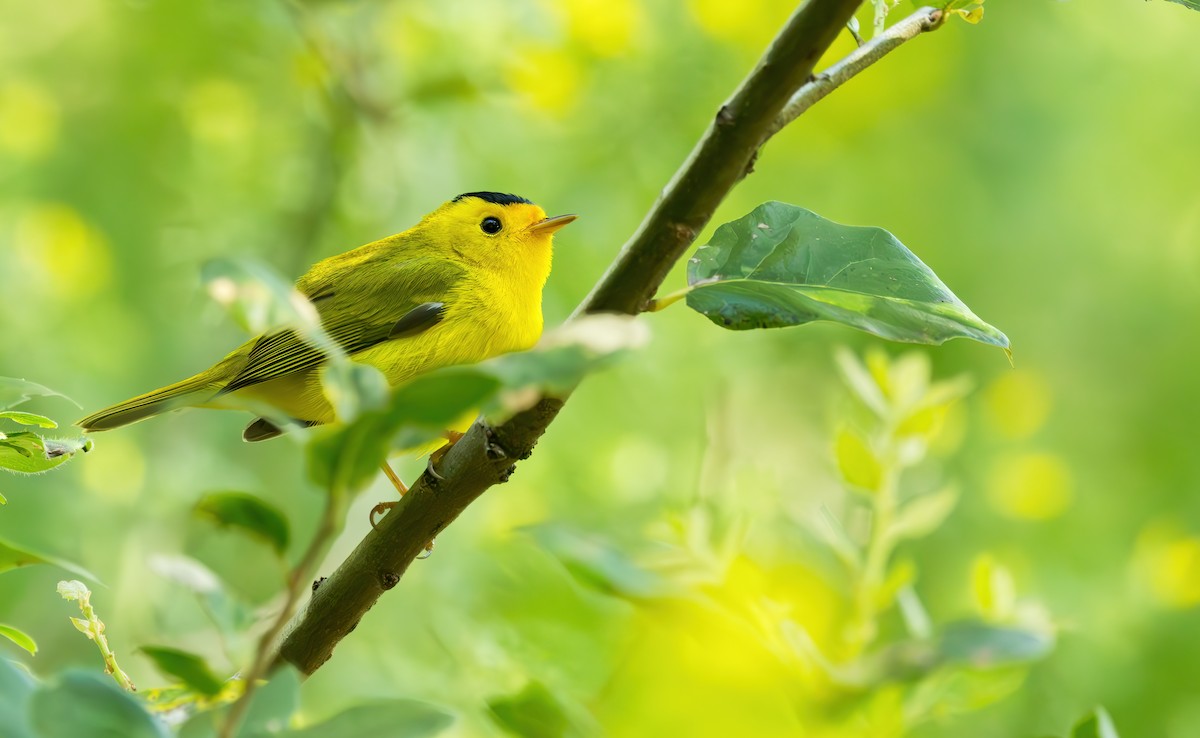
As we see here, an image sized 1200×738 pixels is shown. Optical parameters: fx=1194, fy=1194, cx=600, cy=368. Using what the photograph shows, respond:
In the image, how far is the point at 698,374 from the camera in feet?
10.8

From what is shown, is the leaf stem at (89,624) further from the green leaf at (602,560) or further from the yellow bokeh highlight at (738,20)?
the yellow bokeh highlight at (738,20)

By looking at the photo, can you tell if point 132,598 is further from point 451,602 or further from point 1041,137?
point 1041,137

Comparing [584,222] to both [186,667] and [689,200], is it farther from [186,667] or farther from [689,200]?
[186,667]

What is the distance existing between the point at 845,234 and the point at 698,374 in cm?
239

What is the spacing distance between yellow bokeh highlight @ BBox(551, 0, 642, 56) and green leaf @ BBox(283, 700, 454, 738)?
3.01 m

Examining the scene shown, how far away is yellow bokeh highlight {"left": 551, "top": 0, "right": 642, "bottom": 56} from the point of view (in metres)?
3.42

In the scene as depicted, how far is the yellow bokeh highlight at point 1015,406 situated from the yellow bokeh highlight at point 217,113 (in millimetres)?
2457

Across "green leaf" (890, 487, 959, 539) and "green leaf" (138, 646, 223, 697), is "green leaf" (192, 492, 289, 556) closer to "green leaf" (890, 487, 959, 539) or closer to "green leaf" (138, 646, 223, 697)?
"green leaf" (138, 646, 223, 697)

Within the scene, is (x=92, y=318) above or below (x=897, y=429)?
below

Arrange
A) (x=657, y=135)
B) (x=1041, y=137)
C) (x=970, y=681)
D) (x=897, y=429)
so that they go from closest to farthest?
1. (x=970, y=681)
2. (x=897, y=429)
3. (x=657, y=135)
4. (x=1041, y=137)

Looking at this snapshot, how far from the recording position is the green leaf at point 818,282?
0.82m

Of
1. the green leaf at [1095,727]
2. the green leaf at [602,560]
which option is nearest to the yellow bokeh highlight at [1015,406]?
the green leaf at [1095,727]

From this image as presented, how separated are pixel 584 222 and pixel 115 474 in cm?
147

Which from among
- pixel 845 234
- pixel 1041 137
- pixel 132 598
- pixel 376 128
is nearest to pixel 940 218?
pixel 1041 137
